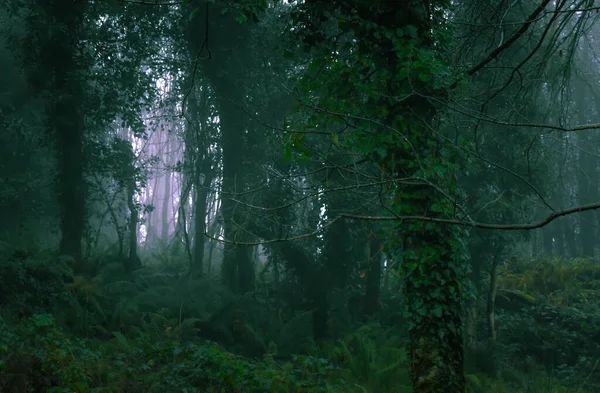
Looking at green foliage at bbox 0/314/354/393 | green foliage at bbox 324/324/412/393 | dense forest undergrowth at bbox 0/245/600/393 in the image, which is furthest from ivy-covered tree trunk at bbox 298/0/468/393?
green foliage at bbox 324/324/412/393

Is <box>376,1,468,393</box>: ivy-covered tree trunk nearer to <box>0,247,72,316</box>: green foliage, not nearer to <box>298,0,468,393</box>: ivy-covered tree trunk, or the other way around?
<box>298,0,468,393</box>: ivy-covered tree trunk

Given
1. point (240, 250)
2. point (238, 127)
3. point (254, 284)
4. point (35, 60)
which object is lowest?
point (254, 284)

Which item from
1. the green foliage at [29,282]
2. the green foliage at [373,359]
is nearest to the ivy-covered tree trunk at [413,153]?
the green foliage at [373,359]

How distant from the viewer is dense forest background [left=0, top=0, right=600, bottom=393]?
4.98 metres

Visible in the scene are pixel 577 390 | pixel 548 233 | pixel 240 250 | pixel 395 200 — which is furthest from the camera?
pixel 548 233

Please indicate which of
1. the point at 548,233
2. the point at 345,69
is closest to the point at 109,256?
the point at 345,69

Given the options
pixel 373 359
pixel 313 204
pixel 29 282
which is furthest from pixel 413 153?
pixel 313 204

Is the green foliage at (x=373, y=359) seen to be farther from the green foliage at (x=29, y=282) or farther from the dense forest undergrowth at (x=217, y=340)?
the green foliage at (x=29, y=282)

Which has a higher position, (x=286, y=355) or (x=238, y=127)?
(x=238, y=127)

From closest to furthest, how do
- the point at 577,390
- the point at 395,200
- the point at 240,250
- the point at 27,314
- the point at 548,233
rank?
the point at 395,200 < the point at 27,314 < the point at 577,390 < the point at 240,250 < the point at 548,233

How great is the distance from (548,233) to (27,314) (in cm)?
2193

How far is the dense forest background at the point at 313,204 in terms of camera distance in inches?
196

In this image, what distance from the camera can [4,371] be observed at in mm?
5309

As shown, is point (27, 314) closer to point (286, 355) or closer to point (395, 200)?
point (286, 355)
